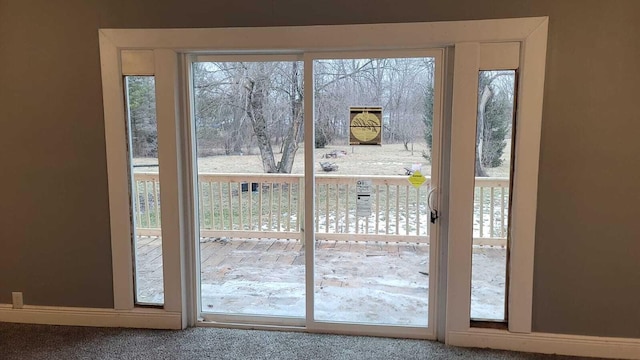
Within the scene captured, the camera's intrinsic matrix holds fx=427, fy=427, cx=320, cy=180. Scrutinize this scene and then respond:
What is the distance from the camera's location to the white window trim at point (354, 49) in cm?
260

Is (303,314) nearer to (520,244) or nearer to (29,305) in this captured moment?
(520,244)

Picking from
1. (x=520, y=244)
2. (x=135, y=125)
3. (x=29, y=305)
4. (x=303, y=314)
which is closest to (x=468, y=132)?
(x=520, y=244)

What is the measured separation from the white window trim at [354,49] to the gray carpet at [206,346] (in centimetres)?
18

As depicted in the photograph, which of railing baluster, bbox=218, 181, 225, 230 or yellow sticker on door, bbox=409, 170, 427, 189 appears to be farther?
railing baluster, bbox=218, 181, 225, 230

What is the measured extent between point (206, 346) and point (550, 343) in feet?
7.38

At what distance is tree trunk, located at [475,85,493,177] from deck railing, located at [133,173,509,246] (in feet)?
0.35

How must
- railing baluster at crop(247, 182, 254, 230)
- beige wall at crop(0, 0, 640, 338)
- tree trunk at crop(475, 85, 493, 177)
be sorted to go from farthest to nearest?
railing baluster at crop(247, 182, 254, 230) → tree trunk at crop(475, 85, 493, 177) → beige wall at crop(0, 0, 640, 338)

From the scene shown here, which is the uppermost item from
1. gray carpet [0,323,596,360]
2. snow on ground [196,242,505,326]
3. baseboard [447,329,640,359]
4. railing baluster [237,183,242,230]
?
railing baluster [237,183,242,230]

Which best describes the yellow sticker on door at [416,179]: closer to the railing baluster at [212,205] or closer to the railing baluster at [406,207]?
the railing baluster at [406,207]

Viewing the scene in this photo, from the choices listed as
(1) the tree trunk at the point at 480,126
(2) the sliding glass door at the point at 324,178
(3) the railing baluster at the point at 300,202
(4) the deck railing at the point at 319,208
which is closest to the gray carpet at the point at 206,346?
(2) the sliding glass door at the point at 324,178

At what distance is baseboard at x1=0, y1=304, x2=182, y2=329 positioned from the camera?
308cm

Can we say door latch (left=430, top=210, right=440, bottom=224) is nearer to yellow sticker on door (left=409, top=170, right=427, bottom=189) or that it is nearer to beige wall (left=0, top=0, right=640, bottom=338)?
yellow sticker on door (left=409, top=170, right=427, bottom=189)

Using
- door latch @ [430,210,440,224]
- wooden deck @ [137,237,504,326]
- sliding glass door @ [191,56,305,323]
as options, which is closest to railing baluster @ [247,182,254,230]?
sliding glass door @ [191,56,305,323]

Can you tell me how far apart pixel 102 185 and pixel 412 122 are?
219 centimetres
